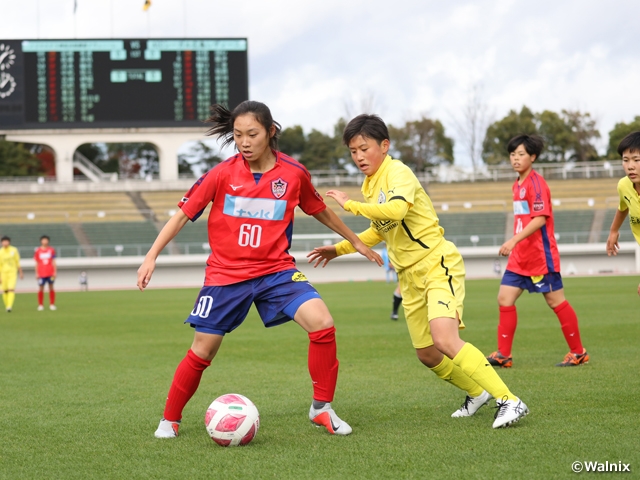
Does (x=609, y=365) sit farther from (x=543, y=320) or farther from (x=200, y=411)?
(x=543, y=320)

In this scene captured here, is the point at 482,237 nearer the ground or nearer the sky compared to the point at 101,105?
nearer the ground

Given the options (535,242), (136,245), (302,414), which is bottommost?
(136,245)

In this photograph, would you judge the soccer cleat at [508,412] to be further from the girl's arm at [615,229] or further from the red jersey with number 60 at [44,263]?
the red jersey with number 60 at [44,263]

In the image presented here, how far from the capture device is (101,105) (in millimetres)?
37219

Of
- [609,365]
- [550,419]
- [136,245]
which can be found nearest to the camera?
[550,419]

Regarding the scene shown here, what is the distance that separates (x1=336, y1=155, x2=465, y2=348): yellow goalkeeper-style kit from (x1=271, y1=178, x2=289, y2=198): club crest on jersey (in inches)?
16.8

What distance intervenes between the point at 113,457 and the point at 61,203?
42588mm

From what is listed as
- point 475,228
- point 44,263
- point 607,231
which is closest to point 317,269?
point 475,228

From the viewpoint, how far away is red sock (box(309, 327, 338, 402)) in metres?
4.86

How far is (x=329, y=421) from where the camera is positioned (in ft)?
16.0

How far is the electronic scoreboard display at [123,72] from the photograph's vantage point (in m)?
36.3

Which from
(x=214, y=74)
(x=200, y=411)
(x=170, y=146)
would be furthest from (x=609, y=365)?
(x=170, y=146)

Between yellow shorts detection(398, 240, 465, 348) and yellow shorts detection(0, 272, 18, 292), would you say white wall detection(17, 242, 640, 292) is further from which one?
yellow shorts detection(398, 240, 465, 348)

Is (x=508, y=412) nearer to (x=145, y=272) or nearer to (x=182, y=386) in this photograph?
(x=182, y=386)
